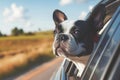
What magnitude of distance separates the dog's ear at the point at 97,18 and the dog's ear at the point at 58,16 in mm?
590

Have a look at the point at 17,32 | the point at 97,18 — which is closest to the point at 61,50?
the point at 97,18

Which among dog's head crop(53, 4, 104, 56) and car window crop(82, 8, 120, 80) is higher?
car window crop(82, 8, 120, 80)

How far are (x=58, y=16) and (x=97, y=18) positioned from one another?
909mm

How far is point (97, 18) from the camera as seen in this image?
4566mm

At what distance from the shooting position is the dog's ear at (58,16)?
17.7 ft

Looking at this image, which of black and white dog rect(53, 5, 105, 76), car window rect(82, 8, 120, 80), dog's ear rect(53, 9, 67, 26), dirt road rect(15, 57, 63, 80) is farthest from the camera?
dirt road rect(15, 57, 63, 80)

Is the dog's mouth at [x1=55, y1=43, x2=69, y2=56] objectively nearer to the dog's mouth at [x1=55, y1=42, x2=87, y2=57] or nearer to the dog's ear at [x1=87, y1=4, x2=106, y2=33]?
the dog's mouth at [x1=55, y1=42, x2=87, y2=57]

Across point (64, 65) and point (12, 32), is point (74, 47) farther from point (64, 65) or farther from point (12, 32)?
point (12, 32)

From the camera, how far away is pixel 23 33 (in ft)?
371

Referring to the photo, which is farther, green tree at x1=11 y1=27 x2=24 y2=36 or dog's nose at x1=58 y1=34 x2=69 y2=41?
green tree at x1=11 y1=27 x2=24 y2=36

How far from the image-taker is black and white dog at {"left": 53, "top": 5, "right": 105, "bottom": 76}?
470 centimetres

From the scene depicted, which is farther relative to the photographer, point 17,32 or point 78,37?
point 17,32

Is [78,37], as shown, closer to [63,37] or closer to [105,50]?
[63,37]

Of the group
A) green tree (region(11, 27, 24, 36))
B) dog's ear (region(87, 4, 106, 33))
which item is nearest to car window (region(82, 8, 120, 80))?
dog's ear (region(87, 4, 106, 33))
